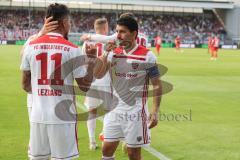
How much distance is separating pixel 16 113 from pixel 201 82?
1012 centimetres

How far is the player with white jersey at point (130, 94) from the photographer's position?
6.06 m

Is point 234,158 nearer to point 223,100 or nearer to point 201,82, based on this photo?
point 223,100

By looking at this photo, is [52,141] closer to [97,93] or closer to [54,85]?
[54,85]

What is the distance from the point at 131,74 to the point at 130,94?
0.26m

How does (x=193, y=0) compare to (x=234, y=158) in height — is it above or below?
above

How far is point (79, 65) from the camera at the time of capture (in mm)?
5145

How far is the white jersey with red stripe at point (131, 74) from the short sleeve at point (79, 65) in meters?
0.98

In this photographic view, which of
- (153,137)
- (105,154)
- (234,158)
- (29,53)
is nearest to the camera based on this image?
(29,53)

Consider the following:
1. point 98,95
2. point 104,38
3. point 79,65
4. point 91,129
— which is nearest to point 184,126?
point 98,95

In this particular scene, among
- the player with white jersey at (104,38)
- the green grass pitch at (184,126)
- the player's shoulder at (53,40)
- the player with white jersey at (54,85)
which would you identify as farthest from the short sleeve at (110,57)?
the green grass pitch at (184,126)

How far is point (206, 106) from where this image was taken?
13.7m

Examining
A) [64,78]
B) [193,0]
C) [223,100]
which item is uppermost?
[193,0]

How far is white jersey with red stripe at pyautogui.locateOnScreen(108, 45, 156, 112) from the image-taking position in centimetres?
610

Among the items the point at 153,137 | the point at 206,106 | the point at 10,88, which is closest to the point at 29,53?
the point at 153,137
